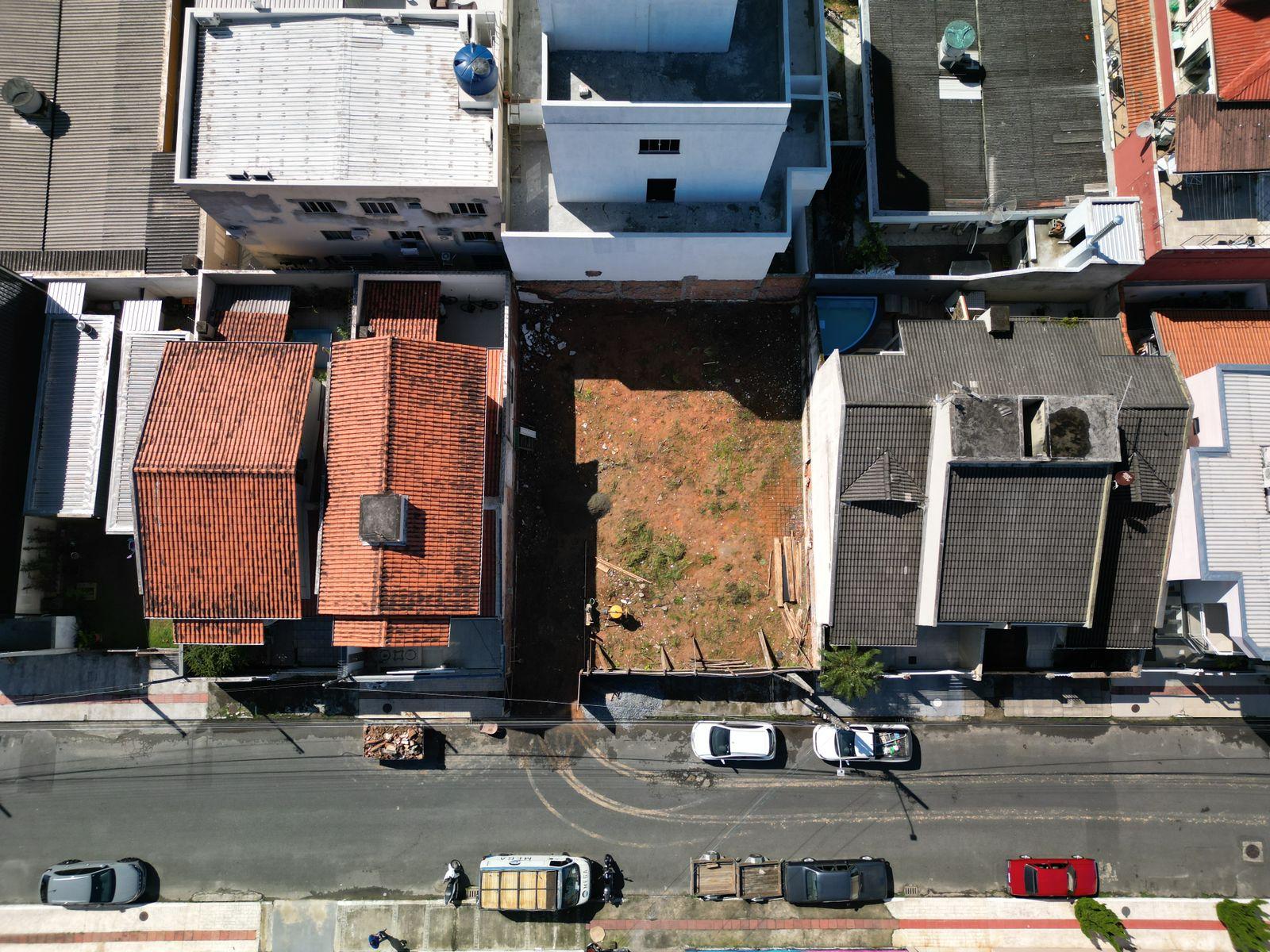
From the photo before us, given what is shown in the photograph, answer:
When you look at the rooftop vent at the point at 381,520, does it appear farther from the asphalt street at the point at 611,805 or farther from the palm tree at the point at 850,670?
the palm tree at the point at 850,670

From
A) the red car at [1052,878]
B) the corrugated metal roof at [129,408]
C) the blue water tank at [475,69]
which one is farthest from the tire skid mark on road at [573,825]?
the blue water tank at [475,69]

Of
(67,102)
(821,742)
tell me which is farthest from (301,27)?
(821,742)

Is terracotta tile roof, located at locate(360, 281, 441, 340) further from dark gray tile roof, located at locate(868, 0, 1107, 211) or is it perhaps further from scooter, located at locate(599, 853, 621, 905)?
scooter, located at locate(599, 853, 621, 905)

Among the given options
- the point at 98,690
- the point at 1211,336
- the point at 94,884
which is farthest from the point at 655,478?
the point at 94,884

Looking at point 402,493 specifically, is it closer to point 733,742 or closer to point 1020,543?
point 733,742

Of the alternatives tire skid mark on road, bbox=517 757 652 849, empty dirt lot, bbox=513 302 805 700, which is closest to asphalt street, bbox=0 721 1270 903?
tire skid mark on road, bbox=517 757 652 849
